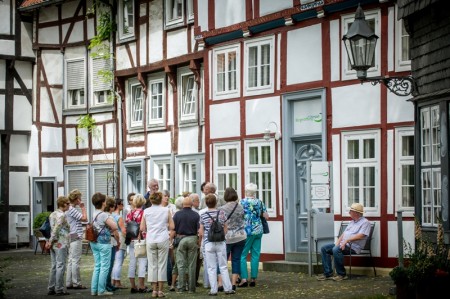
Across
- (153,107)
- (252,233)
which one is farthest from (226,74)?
(252,233)

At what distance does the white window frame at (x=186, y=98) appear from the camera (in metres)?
27.5

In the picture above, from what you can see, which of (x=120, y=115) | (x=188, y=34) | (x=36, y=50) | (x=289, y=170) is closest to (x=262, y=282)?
(x=289, y=170)

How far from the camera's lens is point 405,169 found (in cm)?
1916

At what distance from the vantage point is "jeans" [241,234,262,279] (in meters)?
18.1

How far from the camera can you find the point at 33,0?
34656 millimetres

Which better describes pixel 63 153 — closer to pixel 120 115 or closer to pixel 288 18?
pixel 120 115

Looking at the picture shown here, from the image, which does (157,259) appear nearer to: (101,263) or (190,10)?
(101,263)

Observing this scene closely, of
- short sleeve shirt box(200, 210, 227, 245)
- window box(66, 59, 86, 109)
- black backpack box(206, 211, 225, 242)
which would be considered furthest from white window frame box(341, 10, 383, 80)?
window box(66, 59, 86, 109)

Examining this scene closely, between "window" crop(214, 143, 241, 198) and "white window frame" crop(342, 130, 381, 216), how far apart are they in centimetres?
404

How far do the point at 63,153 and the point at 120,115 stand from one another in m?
4.06

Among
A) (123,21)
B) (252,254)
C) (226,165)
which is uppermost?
(123,21)

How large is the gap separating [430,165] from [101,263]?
563 centimetres

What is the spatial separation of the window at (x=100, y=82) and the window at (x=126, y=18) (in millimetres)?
1543

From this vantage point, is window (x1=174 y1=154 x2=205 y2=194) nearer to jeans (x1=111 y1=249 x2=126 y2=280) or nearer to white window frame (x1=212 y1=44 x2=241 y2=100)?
white window frame (x1=212 y1=44 x2=241 y2=100)
